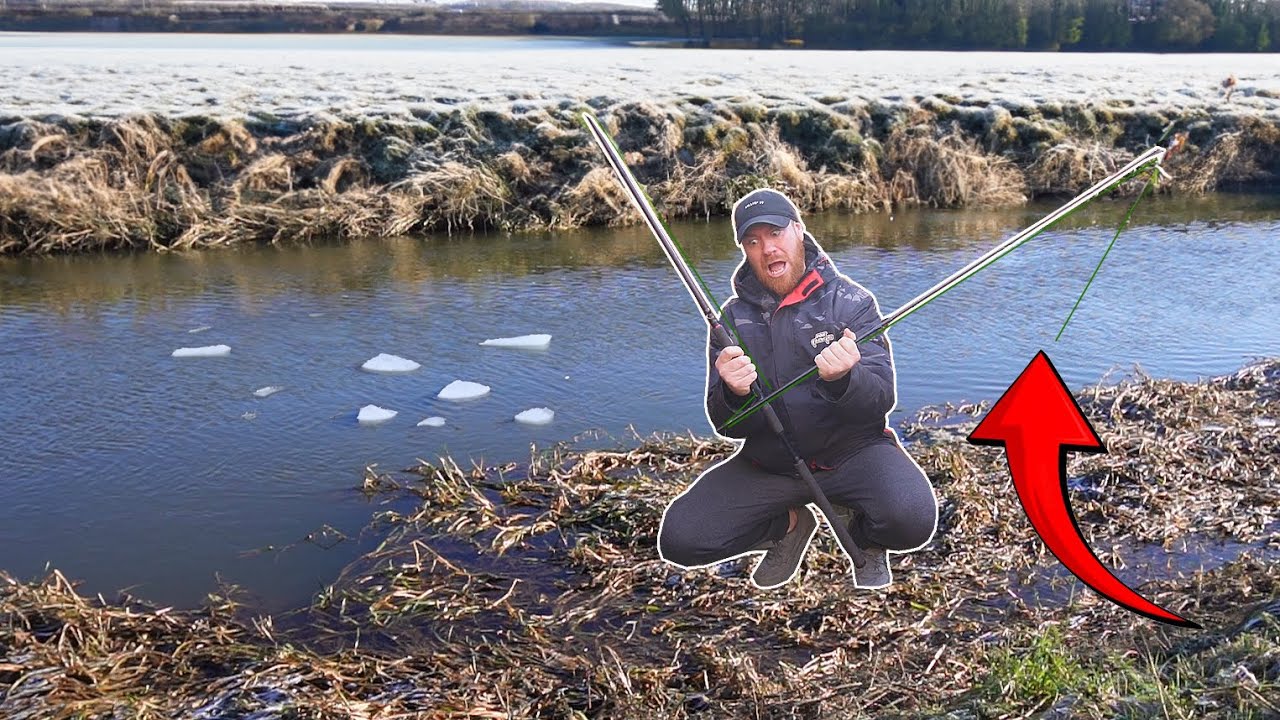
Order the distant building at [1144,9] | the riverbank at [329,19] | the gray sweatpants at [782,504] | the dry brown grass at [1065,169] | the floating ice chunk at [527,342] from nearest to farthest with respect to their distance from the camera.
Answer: the gray sweatpants at [782,504]
the floating ice chunk at [527,342]
the dry brown grass at [1065,169]
the distant building at [1144,9]
the riverbank at [329,19]

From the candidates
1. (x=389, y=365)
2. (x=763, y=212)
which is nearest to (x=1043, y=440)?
(x=763, y=212)

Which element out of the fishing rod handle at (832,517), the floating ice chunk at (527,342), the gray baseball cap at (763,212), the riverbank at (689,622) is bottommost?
the riverbank at (689,622)

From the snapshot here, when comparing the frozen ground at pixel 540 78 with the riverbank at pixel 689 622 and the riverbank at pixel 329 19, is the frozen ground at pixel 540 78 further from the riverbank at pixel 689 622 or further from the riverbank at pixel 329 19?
the riverbank at pixel 689 622

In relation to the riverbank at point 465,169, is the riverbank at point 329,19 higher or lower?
higher

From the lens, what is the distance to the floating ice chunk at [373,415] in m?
7.84

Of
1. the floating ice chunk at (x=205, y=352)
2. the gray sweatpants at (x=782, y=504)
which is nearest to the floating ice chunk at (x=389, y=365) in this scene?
the floating ice chunk at (x=205, y=352)

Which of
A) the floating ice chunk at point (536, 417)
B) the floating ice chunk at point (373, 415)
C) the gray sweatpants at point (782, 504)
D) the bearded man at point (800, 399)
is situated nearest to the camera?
the bearded man at point (800, 399)

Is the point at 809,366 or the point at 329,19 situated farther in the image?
the point at 329,19

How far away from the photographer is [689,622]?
4980 millimetres

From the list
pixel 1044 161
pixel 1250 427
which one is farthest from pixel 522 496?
pixel 1044 161

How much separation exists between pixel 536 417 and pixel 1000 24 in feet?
98.9

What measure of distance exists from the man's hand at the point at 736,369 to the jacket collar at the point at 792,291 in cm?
Result: 24

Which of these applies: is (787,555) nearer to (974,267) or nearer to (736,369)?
(736,369)

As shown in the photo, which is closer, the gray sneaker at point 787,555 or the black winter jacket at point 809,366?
the black winter jacket at point 809,366
